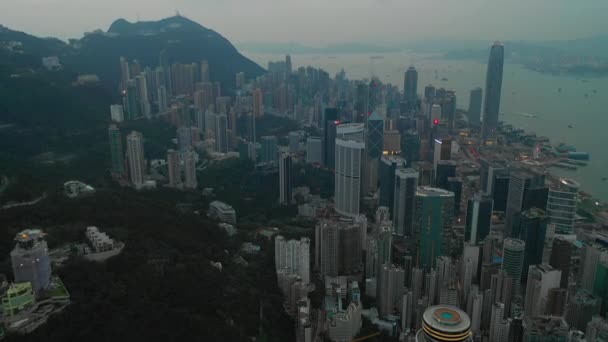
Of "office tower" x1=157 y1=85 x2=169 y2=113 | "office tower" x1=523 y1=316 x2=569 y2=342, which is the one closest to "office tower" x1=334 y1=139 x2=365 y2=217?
"office tower" x1=523 y1=316 x2=569 y2=342

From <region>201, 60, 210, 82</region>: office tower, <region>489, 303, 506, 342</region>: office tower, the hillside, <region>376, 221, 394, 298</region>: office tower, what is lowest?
<region>489, 303, 506, 342</region>: office tower

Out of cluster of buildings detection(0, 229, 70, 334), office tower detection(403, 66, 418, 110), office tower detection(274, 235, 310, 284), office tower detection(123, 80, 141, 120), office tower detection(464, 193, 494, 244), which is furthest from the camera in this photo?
office tower detection(403, 66, 418, 110)

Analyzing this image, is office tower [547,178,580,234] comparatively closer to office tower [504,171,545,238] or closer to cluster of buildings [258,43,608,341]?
cluster of buildings [258,43,608,341]

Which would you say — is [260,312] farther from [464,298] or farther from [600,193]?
→ [600,193]

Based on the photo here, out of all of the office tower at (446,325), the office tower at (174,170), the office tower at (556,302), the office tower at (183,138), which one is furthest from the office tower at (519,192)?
the office tower at (183,138)

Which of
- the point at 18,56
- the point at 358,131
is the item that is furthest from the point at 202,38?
the point at 358,131

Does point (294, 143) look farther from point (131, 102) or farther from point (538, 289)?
point (538, 289)

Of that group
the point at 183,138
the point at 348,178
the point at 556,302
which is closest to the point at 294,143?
the point at 183,138
